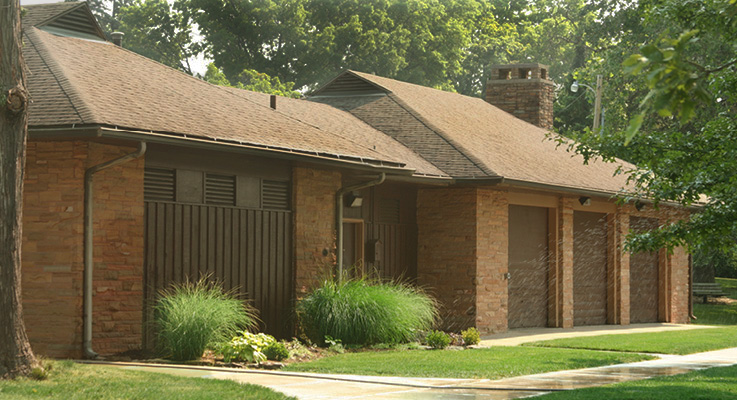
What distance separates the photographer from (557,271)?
71.4 feet

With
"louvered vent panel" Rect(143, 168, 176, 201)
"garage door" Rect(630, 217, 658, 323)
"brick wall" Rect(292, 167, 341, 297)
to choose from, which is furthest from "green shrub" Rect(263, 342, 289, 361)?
"garage door" Rect(630, 217, 658, 323)

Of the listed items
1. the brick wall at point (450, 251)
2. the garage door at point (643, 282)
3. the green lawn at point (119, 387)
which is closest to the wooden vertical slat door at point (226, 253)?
the green lawn at point (119, 387)

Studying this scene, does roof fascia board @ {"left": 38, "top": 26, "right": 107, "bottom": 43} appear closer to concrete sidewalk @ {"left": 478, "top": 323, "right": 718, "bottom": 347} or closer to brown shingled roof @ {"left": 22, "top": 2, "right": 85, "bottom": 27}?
brown shingled roof @ {"left": 22, "top": 2, "right": 85, "bottom": 27}

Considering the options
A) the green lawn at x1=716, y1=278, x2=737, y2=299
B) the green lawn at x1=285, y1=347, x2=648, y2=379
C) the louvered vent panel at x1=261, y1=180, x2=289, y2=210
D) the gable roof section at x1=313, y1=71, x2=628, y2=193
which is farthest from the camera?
the green lawn at x1=716, y1=278, x2=737, y2=299

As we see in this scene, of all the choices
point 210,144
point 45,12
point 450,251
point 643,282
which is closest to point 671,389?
point 210,144

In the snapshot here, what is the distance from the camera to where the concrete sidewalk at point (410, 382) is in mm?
9898

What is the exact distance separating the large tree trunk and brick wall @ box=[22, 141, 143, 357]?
288 cm

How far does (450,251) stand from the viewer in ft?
64.4

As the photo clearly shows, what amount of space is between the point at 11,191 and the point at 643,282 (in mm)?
19232

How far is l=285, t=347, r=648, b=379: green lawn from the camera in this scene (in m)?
11.9

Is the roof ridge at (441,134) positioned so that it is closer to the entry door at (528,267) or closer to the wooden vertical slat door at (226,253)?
the entry door at (528,267)

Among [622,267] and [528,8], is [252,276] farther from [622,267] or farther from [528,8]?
[528,8]

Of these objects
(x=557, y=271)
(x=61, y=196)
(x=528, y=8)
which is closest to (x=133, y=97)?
(x=61, y=196)

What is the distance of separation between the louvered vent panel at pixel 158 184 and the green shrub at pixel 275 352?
8.54 feet
